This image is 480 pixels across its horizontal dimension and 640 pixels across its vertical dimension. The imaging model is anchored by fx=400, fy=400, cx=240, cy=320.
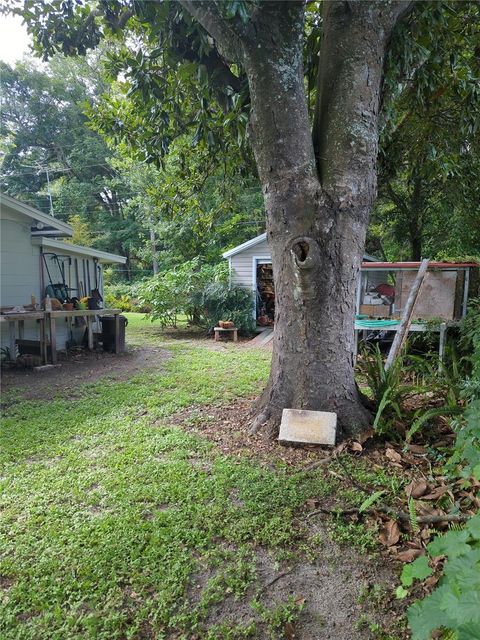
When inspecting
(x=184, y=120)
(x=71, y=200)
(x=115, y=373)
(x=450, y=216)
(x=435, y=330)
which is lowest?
(x=115, y=373)

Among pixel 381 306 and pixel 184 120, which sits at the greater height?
pixel 184 120

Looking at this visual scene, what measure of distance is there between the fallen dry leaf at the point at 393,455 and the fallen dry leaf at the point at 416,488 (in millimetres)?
348

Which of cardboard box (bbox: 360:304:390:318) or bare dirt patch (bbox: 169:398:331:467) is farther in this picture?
cardboard box (bbox: 360:304:390:318)

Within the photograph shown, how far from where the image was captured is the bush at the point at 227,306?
1045 cm

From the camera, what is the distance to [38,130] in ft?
87.6

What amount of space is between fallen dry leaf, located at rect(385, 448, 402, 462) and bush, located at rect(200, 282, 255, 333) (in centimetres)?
749

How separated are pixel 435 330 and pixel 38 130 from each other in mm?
29571

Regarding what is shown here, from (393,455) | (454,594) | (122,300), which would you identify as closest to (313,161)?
(393,455)

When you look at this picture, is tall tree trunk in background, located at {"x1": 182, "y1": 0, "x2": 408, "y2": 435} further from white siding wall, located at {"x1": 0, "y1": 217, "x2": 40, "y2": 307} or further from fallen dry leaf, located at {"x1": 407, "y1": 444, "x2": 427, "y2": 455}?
white siding wall, located at {"x1": 0, "y1": 217, "x2": 40, "y2": 307}

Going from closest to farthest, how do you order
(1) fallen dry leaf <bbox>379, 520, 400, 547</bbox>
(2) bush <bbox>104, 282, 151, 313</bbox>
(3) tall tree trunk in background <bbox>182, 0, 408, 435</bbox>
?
1. (1) fallen dry leaf <bbox>379, 520, 400, 547</bbox>
2. (3) tall tree trunk in background <bbox>182, 0, 408, 435</bbox>
3. (2) bush <bbox>104, 282, 151, 313</bbox>

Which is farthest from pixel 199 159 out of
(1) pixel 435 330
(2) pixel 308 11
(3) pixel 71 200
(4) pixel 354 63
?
(3) pixel 71 200

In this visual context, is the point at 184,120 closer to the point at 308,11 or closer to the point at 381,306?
the point at 308,11

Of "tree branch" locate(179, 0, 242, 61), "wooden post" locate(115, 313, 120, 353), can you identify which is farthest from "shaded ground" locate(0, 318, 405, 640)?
"wooden post" locate(115, 313, 120, 353)

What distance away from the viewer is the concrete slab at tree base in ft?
10.3
